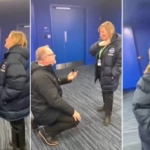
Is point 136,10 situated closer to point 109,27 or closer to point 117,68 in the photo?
point 109,27

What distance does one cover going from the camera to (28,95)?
74.2 inches

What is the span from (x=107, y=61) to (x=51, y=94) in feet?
1.74

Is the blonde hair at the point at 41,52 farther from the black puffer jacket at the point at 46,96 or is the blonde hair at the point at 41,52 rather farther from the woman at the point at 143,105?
the woman at the point at 143,105

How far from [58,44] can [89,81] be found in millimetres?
409

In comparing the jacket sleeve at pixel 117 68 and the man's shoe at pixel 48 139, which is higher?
the jacket sleeve at pixel 117 68

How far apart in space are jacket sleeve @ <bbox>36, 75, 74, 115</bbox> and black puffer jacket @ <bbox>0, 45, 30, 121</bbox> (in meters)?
0.18

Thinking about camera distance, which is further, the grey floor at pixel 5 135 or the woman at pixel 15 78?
the grey floor at pixel 5 135

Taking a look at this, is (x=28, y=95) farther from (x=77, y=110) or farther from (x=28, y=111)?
(x=77, y=110)

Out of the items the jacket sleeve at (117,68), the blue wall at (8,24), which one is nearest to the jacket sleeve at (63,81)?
the jacket sleeve at (117,68)

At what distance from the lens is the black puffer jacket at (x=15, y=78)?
6.00ft

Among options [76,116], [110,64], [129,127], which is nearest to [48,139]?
[76,116]

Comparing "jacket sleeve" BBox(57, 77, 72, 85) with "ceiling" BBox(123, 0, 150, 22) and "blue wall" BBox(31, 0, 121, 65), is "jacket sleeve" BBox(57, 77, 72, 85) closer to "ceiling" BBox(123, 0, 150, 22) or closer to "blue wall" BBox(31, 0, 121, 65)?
"blue wall" BBox(31, 0, 121, 65)

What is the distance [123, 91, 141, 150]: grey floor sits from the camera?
5.55 feet

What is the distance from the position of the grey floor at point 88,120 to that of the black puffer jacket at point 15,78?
324mm
